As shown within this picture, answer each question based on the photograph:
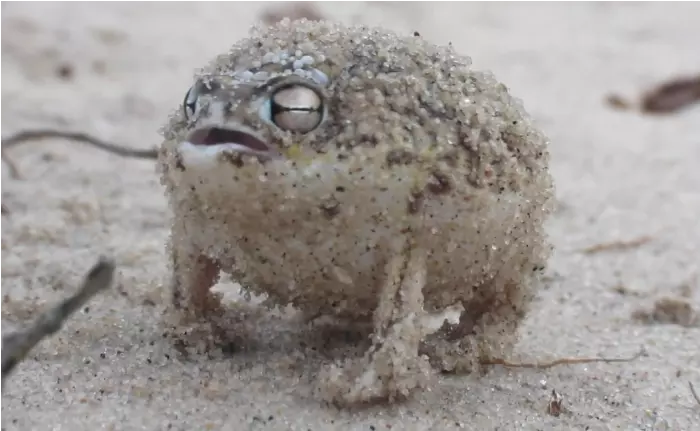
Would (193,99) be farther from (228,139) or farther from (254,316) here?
(254,316)

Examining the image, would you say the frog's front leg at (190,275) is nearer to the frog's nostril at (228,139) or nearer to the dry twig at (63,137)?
the frog's nostril at (228,139)

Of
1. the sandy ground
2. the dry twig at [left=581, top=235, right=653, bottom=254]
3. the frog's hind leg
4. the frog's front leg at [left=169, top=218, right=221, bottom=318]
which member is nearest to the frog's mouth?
the frog's front leg at [left=169, top=218, right=221, bottom=318]

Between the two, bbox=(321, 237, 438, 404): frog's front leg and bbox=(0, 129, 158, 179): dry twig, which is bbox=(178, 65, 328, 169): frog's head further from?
bbox=(0, 129, 158, 179): dry twig

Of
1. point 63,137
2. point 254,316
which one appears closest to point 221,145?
point 254,316

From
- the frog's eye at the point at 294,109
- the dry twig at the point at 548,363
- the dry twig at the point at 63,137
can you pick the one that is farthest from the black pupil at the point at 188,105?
the dry twig at the point at 548,363

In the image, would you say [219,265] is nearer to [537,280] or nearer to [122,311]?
[122,311]

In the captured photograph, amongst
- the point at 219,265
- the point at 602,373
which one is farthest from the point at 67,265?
the point at 602,373
